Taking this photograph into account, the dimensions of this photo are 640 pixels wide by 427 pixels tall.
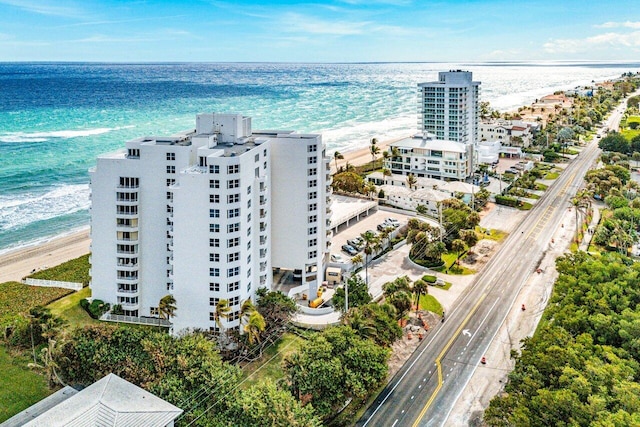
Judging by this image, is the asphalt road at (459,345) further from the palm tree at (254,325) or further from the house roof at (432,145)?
the house roof at (432,145)

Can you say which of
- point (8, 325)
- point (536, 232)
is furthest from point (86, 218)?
point (536, 232)

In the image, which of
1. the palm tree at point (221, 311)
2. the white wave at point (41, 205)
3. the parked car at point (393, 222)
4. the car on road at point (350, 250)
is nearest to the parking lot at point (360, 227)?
the car on road at point (350, 250)

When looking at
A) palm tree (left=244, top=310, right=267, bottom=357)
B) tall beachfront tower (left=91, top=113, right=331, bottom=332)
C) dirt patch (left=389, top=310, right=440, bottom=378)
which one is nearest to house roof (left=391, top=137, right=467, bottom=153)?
tall beachfront tower (left=91, top=113, right=331, bottom=332)

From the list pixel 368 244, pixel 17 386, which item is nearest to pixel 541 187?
pixel 368 244

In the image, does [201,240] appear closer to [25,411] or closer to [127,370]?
[127,370]

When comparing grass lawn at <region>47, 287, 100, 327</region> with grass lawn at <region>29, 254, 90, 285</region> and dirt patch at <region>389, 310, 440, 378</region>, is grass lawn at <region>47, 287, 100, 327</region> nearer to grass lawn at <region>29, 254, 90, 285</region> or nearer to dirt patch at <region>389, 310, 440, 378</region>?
grass lawn at <region>29, 254, 90, 285</region>
